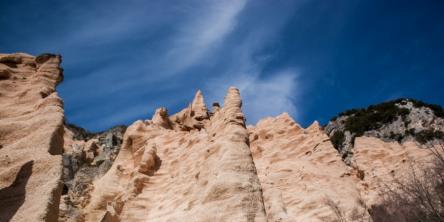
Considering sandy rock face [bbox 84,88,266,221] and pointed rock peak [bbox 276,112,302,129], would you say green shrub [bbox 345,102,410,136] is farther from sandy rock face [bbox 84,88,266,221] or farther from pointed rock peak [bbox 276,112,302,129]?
sandy rock face [bbox 84,88,266,221]

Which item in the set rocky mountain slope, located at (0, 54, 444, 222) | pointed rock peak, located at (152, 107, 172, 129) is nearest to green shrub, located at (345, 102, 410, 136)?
rocky mountain slope, located at (0, 54, 444, 222)

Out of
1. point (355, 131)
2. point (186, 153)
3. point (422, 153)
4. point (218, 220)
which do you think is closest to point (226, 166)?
point (218, 220)

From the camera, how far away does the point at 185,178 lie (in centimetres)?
1387

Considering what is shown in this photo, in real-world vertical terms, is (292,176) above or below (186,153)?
below

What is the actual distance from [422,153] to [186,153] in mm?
10018

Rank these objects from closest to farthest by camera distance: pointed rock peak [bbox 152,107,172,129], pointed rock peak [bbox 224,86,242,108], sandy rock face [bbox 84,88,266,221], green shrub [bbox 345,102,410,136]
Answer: sandy rock face [bbox 84,88,266,221], pointed rock peak [bbox 224,86,242,108], pointed rock peak [bbox 152,107,172,129], green shrub [bbox 345,102,410,136]

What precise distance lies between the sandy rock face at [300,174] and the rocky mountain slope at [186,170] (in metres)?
0.04

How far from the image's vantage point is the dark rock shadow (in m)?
7.96

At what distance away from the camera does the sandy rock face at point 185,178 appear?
33.3ft

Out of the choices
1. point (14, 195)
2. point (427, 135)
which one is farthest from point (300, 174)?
point (427, 135)

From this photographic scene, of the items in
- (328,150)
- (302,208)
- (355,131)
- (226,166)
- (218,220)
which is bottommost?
(218,220)

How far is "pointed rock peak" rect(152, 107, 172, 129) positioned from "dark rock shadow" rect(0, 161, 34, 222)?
43.2ft

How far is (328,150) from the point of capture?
15.6 meters

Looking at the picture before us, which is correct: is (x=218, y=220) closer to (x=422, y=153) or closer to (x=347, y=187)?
(x=347, y=187)
